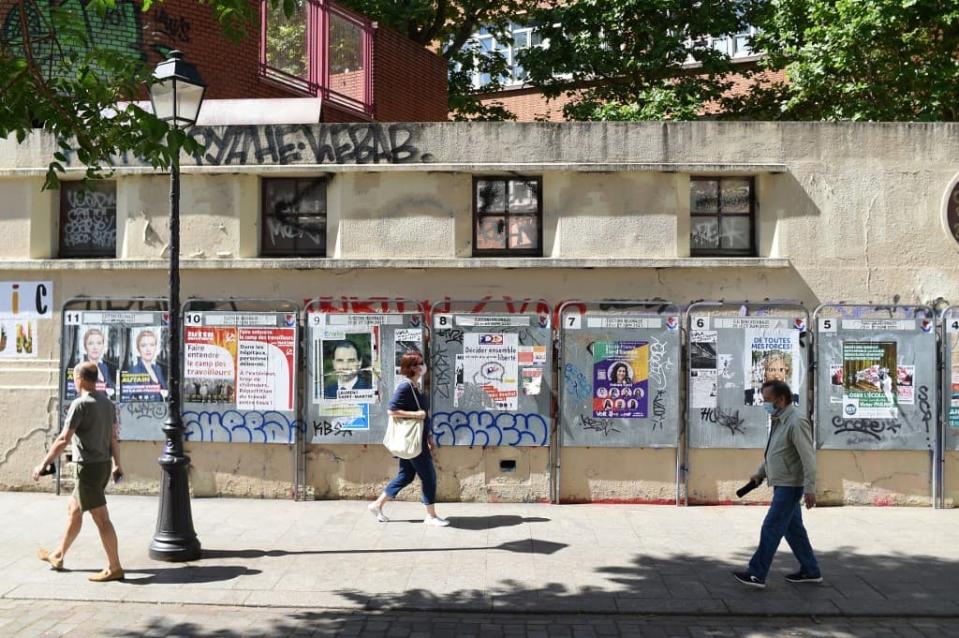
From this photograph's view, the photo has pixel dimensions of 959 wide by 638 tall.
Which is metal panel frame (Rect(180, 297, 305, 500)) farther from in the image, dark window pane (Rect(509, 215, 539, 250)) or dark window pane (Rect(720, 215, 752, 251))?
dark window pane (Rect(720, 215, 752, 251))

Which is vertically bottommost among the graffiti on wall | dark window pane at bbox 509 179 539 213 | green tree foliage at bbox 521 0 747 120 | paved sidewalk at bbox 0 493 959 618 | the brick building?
paved sidewalk at bbox 0 493 959 618

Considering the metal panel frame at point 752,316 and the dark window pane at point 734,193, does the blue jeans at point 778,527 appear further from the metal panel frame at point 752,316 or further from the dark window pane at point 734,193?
the dark window pane at point 734,193

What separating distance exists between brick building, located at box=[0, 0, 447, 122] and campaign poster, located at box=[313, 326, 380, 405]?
3.28 meters

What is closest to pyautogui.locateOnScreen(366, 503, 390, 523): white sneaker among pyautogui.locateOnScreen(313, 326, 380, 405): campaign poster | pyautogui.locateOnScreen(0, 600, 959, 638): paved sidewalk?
pyautogui.locateOnScreen(313, 326, 380, 405): campaign poster

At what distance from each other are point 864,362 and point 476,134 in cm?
521

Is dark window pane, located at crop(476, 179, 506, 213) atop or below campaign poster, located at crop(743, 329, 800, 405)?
atop

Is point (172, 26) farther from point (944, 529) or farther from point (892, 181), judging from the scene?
point (944, 529)

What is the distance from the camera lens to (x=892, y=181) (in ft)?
33.5

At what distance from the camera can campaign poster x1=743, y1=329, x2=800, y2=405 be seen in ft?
33.0

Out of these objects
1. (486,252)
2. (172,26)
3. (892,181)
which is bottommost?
(486,252)

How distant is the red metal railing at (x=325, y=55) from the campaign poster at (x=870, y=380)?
8250 millimetres

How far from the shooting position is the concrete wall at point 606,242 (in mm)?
10164

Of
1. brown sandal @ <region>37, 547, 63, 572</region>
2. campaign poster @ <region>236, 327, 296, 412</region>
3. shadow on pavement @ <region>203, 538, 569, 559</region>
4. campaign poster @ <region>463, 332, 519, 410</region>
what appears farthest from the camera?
campaign poster @ <region>236, 327, 296, 412</region>

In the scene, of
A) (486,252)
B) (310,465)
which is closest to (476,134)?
(486,252)
